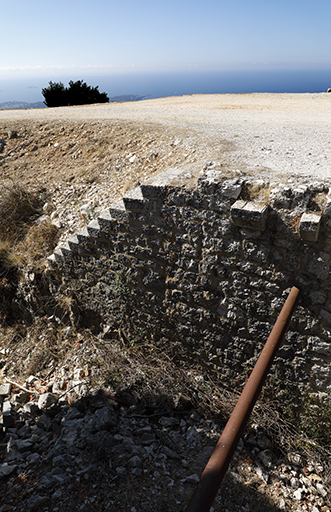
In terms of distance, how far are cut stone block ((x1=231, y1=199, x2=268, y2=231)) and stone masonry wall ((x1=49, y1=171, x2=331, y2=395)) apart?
0.04ft

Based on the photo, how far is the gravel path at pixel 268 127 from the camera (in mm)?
3725

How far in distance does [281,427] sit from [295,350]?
3.54 feet

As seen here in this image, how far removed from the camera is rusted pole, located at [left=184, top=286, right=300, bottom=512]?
184cm

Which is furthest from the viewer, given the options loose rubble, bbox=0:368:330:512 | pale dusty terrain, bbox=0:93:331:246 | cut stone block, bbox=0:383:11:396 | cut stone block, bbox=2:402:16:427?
cut stone block, bbox=0:383:11:396

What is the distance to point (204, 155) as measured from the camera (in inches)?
177

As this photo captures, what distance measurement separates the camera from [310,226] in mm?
2992

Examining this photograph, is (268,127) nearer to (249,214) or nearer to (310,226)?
(249,214)

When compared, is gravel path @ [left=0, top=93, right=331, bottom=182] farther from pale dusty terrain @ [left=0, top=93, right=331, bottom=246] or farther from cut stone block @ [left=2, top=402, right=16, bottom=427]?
cut stone block @ [left=2, top=402, right=16, bottom=427]

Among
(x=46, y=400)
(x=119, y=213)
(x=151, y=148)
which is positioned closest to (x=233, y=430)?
(x=119, y=213)

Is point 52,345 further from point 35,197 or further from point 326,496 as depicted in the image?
point 326,496

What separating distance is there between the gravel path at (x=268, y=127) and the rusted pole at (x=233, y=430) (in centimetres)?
151

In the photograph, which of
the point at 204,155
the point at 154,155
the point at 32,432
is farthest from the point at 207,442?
the point at 154,155

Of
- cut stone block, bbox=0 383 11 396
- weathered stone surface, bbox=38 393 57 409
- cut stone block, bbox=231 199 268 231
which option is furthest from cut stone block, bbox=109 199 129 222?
cut stone block, bbox=0 383 11 396

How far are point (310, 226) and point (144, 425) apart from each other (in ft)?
9.98
